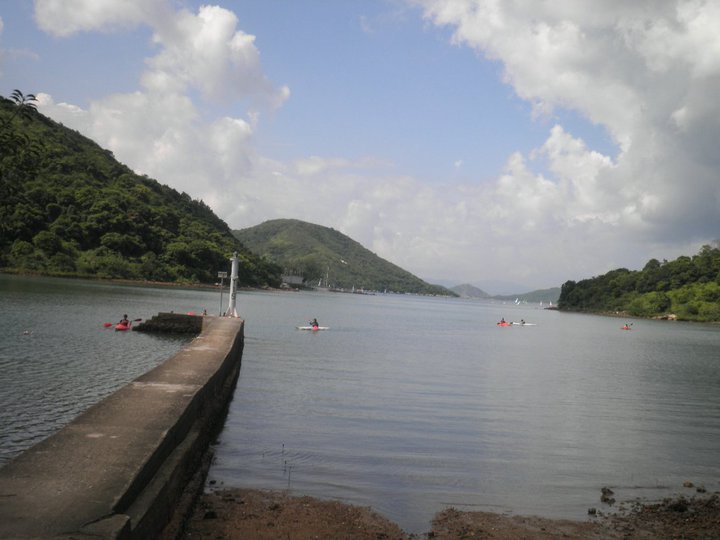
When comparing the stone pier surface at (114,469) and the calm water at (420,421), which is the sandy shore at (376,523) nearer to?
the calm water at (420,421)

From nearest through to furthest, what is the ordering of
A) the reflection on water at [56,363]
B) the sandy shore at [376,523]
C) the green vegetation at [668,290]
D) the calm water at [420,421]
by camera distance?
the sandy shore at [376,523], the calm water at [420,421], the reflection on water at [56,363], the green vegetation at [668,290]

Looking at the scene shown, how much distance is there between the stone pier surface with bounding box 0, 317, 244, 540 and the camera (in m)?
5.45

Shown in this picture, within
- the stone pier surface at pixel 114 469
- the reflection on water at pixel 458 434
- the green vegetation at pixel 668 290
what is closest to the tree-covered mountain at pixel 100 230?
the reflection on water at pixel 458 434

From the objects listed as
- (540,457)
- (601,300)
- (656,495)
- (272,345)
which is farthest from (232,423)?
(601,300)

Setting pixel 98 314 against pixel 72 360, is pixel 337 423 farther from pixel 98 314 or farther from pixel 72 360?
pixel 98 314

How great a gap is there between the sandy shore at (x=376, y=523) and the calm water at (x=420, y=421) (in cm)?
43

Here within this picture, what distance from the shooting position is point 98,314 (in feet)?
142

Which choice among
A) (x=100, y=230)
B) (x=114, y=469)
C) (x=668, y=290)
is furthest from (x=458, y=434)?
(x=668, y=290)

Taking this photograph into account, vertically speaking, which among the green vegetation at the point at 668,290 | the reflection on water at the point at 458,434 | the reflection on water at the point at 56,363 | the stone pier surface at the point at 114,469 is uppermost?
the green vegetation at the point at 668,290

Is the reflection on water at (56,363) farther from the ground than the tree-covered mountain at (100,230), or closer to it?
closer to it

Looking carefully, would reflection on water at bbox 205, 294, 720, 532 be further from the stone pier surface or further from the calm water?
the stone pier surface

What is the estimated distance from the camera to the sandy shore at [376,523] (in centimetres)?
789

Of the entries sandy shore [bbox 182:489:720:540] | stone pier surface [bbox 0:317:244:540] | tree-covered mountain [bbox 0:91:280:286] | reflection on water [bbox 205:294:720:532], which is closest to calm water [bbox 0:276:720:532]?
reflection on water [bbox 205:294:720:532]

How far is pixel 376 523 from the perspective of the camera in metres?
8.52
